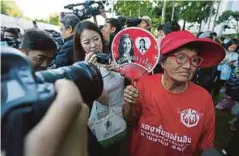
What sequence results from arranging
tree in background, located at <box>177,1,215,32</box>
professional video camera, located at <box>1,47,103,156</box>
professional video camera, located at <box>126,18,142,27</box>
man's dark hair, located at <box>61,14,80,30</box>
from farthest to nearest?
tree in background, located at <box>177,1,215,32</box>, professional video camera, located at <box>126,18,142,27</box>, man's dark hair, located at <box>61,14,80,30</box>, professional video camera, located at <box>1,47,103,156</box>

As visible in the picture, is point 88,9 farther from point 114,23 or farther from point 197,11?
point 197,11

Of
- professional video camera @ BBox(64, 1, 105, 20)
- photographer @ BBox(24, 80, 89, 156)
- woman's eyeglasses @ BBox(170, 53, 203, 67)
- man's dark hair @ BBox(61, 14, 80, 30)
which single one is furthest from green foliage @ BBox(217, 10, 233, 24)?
photographer @ BBox(24, 80, 89, 156)

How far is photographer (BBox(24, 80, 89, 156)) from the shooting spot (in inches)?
17.8

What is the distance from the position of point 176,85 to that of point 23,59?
4.49 feet

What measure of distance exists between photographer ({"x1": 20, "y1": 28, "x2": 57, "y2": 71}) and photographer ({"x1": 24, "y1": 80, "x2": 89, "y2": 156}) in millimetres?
984

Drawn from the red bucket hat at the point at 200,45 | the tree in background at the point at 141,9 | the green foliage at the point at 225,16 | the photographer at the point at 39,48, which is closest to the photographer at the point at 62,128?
the photographer at the point at 39,48

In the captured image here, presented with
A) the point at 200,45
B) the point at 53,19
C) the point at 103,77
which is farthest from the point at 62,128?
the point at 53,19

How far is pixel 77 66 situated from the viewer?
63 cm

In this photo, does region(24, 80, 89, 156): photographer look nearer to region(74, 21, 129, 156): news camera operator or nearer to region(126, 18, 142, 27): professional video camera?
region(74, 21, 129, 156): news camera operator

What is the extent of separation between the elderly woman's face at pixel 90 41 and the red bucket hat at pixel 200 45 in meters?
0.58

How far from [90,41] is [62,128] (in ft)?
5.90

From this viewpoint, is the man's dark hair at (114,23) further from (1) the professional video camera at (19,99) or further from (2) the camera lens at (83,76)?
(1) the professional video camera at (19,99)

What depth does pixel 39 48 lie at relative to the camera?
5.14 feet

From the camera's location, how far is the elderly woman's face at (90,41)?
2205 millimetres
